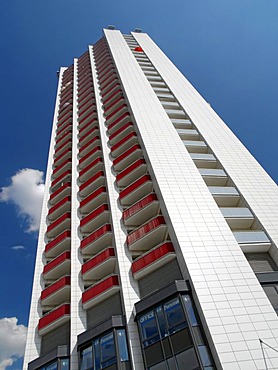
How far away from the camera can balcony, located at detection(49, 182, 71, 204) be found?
3634cm

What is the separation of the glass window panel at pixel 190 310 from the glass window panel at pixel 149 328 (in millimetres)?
2185

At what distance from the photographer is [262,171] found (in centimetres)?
2859

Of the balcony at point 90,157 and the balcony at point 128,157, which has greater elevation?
the balcony at point 90,157

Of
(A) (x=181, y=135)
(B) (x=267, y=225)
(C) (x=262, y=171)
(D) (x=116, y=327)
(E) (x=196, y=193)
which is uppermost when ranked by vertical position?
(A) (x=181, y=135)

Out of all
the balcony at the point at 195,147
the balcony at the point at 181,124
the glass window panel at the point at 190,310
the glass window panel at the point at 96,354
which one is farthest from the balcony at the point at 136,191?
the glass window panel at the point at 96,354

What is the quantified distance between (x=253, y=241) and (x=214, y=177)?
25.7 feet

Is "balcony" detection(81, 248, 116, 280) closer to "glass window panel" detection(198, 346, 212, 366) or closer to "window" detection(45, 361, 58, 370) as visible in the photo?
"window" detection(45, 361, 58, 370)

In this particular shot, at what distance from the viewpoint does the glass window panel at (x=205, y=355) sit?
14.6 meters

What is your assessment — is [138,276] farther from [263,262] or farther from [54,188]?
[54,188]

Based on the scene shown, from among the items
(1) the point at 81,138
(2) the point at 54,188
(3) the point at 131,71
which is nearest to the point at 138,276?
(2) the point at 54,188

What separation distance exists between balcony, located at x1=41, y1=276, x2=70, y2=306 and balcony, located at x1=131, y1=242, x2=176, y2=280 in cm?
670

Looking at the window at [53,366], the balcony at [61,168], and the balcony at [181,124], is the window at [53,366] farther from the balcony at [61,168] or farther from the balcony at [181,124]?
the balcony at [181,124]

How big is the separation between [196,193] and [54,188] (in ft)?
71.3

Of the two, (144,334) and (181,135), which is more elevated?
(181,135)
